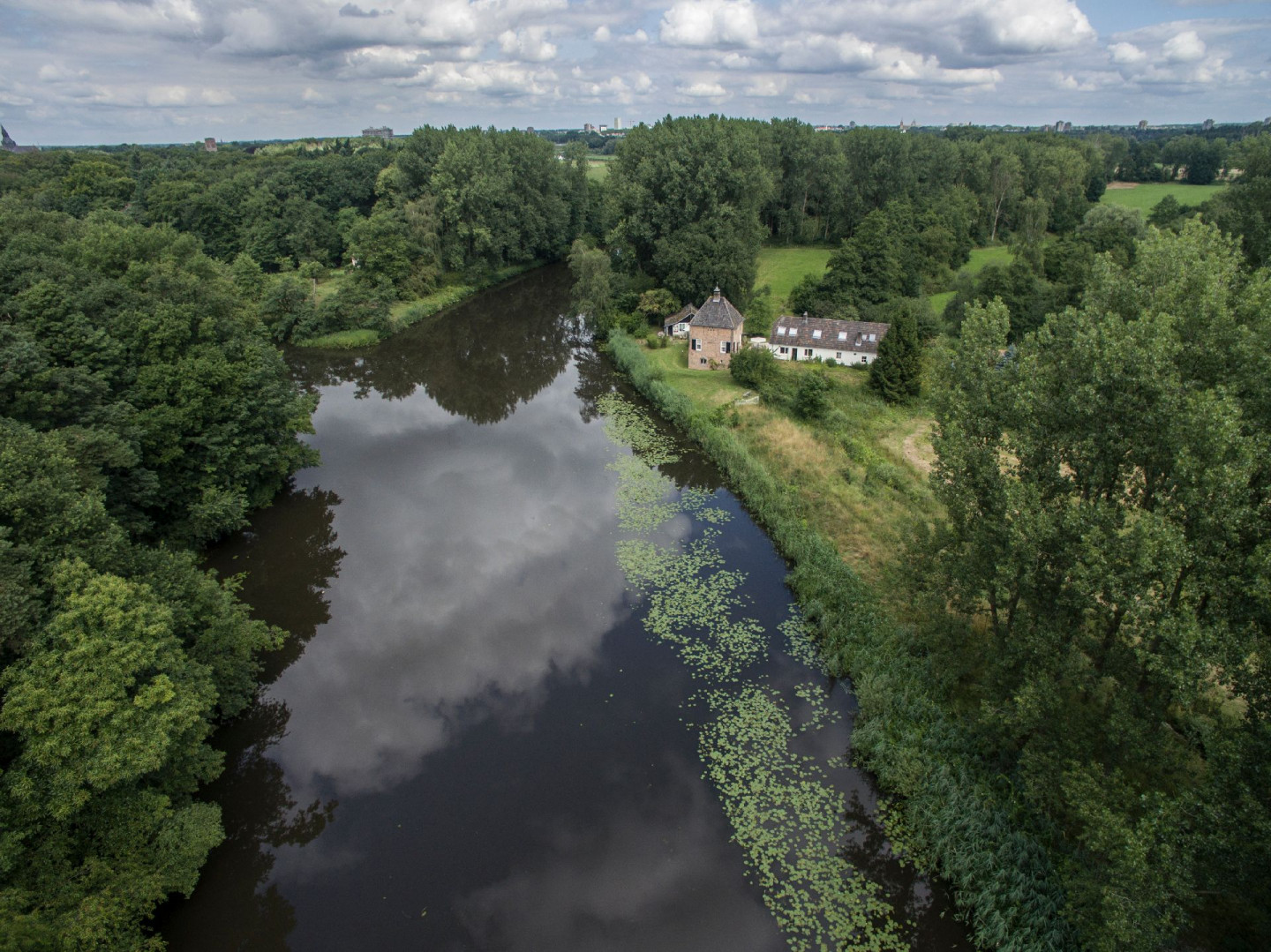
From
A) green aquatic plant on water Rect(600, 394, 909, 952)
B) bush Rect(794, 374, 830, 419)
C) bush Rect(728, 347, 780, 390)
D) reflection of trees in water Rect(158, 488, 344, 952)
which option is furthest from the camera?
bush Rect(728, 347, 780, 390)

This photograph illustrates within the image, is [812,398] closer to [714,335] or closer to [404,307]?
[714,335]

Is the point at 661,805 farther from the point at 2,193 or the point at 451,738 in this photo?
the point at 2,193

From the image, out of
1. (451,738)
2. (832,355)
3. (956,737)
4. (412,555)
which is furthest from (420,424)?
(956,737)

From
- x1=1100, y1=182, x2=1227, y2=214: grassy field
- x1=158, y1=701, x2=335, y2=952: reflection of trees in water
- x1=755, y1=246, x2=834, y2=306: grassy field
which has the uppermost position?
x1=1100, y1=182, x2=1227, y2=214: grassy field

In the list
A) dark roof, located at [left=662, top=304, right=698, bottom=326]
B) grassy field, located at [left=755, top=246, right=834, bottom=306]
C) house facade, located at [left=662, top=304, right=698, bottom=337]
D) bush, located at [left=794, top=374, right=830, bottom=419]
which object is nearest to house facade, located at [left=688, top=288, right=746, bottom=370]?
house facade, located at [left=662, top=304, right=698, bottom=337]

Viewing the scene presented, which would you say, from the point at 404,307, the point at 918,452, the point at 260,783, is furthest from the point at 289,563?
the point at 404,307

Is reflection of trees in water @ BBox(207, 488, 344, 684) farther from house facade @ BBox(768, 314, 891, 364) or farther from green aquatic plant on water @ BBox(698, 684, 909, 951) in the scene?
house facade @ BBox(768, 314, 891, 364)
